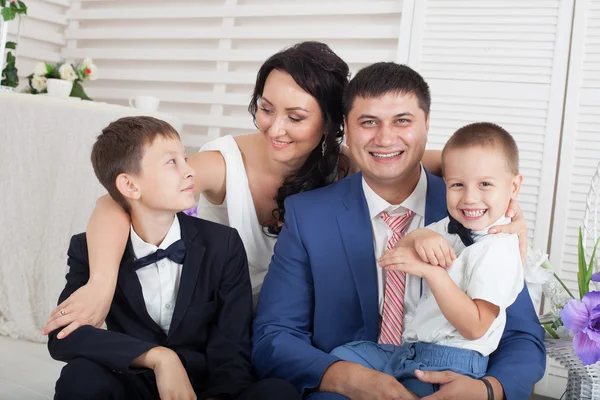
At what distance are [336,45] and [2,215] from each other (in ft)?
5.96

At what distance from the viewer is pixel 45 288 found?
8.79 feet

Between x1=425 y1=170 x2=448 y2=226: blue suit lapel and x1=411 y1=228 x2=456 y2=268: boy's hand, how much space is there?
34 cm

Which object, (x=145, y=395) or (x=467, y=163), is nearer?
(x=467, y=163)

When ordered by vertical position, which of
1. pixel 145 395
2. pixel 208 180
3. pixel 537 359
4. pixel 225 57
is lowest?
pixel 145 395

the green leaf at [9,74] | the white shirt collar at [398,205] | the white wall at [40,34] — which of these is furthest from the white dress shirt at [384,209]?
the white wall at [40,34]

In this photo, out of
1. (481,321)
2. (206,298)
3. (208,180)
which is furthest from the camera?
(208,180)

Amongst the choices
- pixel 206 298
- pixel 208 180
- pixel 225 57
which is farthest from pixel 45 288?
pixel 225 57

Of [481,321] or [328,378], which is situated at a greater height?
[481,321]

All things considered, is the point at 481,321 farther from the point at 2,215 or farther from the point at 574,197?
the point at 2,215

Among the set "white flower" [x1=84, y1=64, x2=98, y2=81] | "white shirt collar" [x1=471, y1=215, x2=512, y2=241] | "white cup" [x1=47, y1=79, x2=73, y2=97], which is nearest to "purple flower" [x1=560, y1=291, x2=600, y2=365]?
"white shirt collar" [x1=471, y1=215, x2=512, y2=241]

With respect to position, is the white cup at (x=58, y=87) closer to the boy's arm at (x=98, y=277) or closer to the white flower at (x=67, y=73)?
the white flower at (x=67, y=73)

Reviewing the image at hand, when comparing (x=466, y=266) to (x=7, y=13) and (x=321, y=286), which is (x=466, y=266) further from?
(x=7, y=13)

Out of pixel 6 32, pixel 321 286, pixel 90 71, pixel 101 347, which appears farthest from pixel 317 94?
pixel 6 32

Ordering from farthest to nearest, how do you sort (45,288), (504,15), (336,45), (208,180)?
(336,45) → (504,15) → (45,288) → (208,180)
